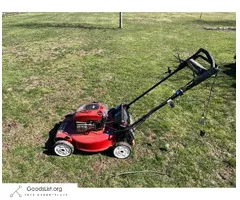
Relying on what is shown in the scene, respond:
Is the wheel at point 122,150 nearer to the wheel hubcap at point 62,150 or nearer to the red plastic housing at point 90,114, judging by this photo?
the red plastic housing at point 90,114

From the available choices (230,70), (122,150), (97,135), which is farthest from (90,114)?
(230,70)

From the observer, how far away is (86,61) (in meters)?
13.6

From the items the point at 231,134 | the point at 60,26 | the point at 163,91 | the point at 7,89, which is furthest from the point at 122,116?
the point at 60,26

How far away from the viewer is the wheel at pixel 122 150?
6320 mm

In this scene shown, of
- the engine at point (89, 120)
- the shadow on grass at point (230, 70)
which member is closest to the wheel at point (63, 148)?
the engine at point (89, 120)

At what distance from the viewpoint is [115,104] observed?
30.0ft

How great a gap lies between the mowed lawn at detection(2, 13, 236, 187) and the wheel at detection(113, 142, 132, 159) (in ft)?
0.49

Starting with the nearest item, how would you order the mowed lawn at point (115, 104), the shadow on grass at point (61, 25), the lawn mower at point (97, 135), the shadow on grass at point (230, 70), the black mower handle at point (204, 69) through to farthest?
the black mower handle at point (204, 69)
the mowed lawn at point (115, 104)
the lawn mower at point (97, 135)
the shadow on grass at point (230, 70)
the shadow on grass at point (61, 25)

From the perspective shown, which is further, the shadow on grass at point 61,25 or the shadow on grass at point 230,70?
the shadow on grass at point 61,25

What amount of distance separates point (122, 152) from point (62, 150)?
4.70 ft

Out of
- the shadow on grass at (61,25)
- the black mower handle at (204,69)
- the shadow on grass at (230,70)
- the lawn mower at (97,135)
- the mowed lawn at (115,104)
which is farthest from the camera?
the shadow on grass at (61,25)

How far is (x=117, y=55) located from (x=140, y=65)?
2.08m

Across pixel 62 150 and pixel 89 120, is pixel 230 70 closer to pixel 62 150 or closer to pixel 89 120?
pixel 89 120

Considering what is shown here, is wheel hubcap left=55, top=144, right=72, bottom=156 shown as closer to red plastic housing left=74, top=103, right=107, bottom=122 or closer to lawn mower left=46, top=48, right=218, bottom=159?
lawn mower left=46, top=48, right=218, bottom=159
